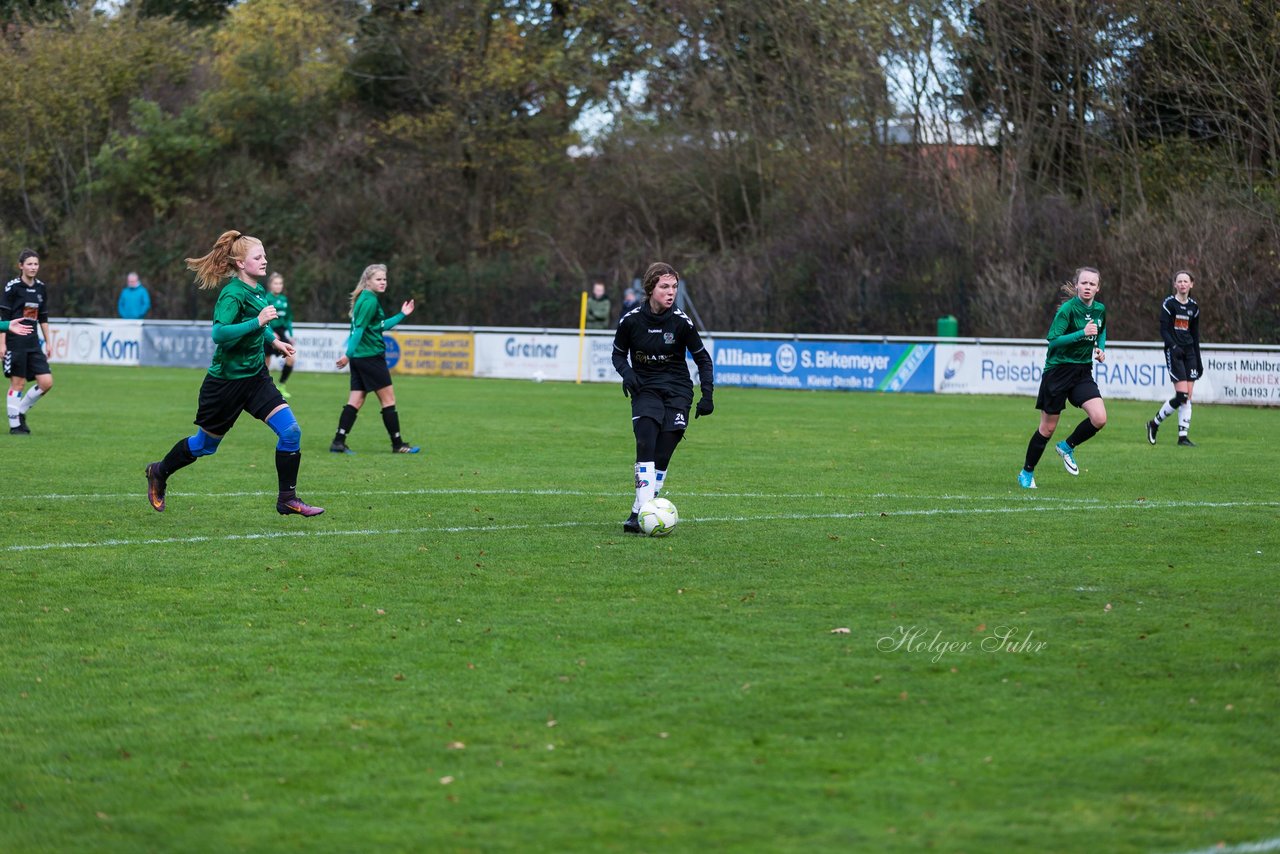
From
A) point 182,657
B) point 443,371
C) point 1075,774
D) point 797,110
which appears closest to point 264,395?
point 182,657

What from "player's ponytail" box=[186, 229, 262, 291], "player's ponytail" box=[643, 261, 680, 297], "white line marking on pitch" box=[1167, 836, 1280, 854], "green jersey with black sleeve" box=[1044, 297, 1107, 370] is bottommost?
"white line marking on pitch" box=[1167, 836, 1280, 854]

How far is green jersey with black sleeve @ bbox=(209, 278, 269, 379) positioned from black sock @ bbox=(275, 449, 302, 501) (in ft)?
2.02

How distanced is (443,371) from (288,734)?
97.7 feet

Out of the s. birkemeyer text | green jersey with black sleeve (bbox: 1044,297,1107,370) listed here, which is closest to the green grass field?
the s. birkemeyer text

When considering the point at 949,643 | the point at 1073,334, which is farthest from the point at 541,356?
the point at 949,643

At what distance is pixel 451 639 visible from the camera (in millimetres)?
6902

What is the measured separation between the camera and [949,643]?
6.74 metres

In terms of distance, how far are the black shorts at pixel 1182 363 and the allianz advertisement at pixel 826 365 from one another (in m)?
10.3

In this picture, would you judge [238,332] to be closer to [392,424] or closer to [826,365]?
[392,424]

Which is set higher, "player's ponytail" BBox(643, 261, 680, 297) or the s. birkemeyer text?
"player's ponytail" BBox(643, 261, 680, 297)

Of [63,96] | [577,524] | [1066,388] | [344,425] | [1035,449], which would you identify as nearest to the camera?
[577,524]

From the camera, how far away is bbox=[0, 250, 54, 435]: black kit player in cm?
1733

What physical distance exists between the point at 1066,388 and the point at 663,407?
4.73 metres

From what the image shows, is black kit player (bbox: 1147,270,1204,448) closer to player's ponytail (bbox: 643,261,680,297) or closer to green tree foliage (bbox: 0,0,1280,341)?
player's ponytail (bbox: 643,261,680,297)
